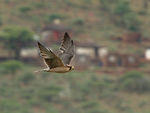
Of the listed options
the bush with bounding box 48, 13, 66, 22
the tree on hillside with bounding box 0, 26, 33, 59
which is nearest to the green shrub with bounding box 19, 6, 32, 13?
the bush with bounding box 48, 13, 66, 22

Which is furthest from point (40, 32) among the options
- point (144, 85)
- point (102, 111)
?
point (102, 111)

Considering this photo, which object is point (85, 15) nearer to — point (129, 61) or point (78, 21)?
point (78, 21)

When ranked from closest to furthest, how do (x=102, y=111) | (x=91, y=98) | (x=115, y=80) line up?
(x=102, y=111) < (x=91, y=98) < (x=115, y=80)

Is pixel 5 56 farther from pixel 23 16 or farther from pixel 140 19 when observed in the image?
pixel 140 19

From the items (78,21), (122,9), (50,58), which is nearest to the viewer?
(50,58)

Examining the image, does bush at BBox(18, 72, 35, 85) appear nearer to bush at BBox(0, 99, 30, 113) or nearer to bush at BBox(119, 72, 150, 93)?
bush at BBox(0, 99, 30, 113)

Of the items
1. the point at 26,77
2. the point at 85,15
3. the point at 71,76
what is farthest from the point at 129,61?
the point at 85,15
